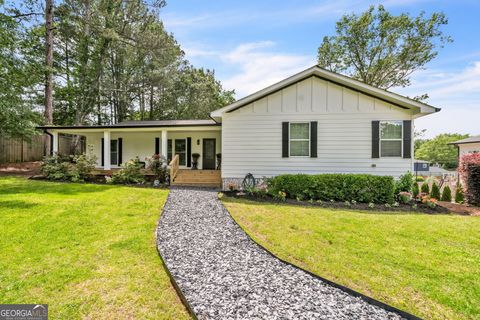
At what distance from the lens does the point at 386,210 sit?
7.23m

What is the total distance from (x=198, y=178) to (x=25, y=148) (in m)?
14.6

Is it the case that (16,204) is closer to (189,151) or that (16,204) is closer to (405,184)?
(189,151)

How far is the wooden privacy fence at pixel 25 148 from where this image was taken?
1530 cm

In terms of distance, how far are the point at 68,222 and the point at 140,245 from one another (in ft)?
7.74

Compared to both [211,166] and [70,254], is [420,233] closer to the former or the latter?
[70,254]

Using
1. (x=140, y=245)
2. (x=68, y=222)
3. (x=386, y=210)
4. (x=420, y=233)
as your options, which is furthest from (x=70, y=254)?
(x=386, y=210)

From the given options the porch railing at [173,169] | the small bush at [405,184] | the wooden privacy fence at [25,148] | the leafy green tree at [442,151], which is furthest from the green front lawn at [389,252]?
the leafy green tree at [442,151]

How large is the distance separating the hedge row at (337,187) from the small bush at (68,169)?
31.8ft

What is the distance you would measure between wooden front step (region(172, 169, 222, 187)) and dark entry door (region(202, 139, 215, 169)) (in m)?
2.05

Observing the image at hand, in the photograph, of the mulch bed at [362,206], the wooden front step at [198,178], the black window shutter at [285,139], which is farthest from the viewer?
the wooden front step at [198,178]

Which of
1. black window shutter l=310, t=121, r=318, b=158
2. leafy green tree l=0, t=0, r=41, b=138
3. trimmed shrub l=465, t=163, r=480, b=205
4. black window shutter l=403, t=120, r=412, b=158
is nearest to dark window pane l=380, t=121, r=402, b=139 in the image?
black window shutter l=403, t=120, r=412, b=158

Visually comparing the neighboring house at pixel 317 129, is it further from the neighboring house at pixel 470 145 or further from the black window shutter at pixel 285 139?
the neighboring house at pixel 470 145

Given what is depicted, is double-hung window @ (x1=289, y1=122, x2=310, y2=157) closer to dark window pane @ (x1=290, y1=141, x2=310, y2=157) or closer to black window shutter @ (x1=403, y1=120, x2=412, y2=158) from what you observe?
dark window pane @ (x1=290, y1=141, x2=310, y2=157)

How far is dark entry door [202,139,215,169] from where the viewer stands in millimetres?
13797
